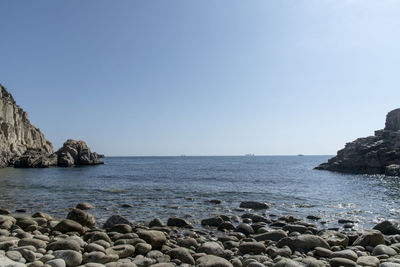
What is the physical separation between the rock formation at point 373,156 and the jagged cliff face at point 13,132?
85143 millimetres

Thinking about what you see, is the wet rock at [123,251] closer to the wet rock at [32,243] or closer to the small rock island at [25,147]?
the wet rock at [32,243]

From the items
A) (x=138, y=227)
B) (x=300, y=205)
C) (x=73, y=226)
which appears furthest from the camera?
(x=300, y=205)

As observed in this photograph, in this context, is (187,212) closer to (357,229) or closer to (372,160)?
(357,229)

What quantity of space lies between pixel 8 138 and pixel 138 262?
84.7 metres

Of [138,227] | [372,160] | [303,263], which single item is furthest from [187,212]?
[372,160]

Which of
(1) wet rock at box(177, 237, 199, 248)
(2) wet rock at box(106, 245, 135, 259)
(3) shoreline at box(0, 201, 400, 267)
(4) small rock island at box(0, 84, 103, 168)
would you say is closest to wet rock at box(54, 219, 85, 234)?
(3) shoreline at box(0, 201, 400, 267)

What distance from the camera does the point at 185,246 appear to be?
32.1ft

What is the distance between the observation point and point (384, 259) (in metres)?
8.30

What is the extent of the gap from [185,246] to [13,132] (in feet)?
287

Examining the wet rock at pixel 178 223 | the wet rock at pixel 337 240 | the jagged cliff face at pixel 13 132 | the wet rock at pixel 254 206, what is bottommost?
the wet rock at pixel 254 206

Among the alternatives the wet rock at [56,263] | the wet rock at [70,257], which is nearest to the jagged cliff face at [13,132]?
the wet rock at [70,257]

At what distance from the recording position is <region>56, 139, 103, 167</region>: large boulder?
80.9 m

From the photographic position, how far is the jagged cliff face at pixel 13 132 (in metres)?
72.0

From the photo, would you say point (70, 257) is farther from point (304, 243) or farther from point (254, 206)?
point (254, 206)
